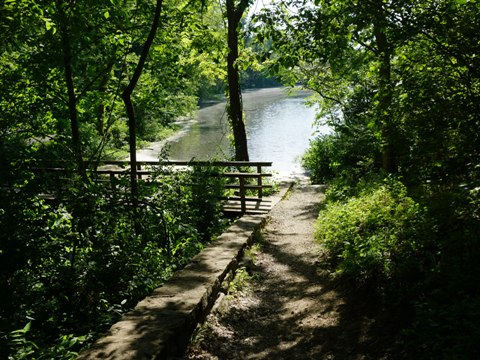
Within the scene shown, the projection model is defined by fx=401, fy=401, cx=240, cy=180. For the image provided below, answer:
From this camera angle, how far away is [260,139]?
102ft

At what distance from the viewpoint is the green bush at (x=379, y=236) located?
437 cm

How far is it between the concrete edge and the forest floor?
242 mm

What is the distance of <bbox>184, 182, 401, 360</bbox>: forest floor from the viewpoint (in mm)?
3967

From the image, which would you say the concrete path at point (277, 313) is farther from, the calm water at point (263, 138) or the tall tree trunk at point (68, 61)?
the calm water at point (263, 138)

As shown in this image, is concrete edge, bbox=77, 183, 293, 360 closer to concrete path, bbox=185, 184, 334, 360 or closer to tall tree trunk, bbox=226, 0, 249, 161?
concrete path, bbox=185, 184, 334, 360

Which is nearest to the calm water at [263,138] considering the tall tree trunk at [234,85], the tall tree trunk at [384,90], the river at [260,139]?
the river at [260,139]

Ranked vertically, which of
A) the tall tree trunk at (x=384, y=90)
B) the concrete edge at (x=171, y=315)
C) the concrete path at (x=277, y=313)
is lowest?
the concrete path at (x=277, y=313)

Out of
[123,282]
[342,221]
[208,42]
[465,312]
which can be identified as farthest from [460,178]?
[208,42]

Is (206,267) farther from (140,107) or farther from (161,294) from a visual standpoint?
(140,107)

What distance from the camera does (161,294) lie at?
4.73 meters

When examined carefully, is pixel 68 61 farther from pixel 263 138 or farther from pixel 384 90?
pixel 263 138

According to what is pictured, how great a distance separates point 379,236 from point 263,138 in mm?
26269

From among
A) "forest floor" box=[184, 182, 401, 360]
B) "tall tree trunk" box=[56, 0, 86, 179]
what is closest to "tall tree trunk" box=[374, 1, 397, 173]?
"forest floor" box=[184, 182, 401, 360]

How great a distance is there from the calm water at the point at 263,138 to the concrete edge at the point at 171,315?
39.3 feet
